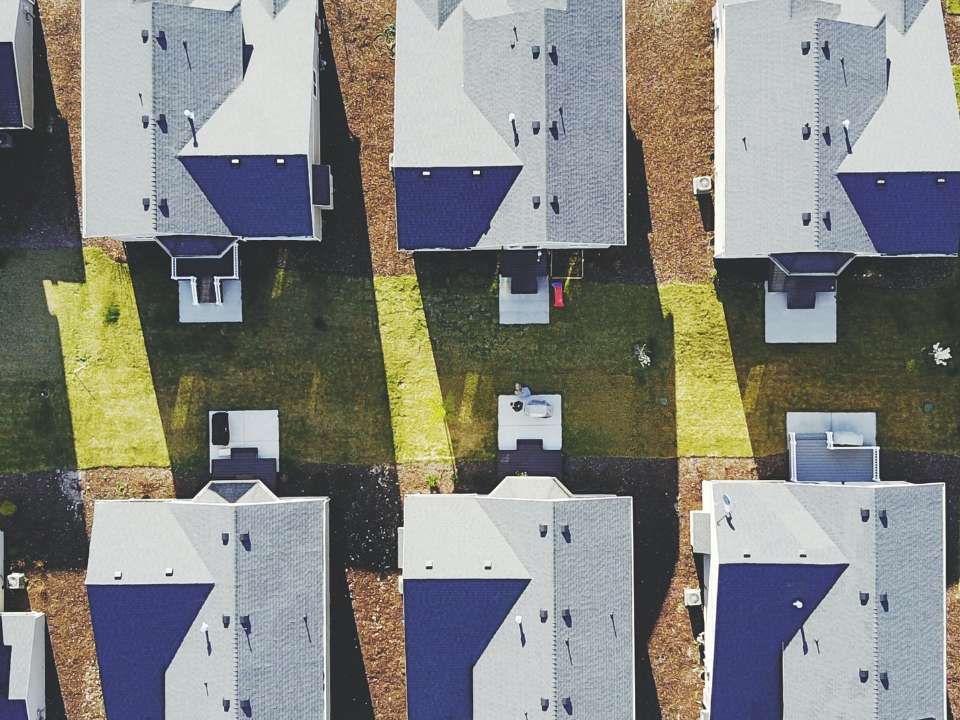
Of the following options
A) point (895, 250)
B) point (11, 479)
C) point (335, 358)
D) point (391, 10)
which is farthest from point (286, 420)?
point (895, 250)

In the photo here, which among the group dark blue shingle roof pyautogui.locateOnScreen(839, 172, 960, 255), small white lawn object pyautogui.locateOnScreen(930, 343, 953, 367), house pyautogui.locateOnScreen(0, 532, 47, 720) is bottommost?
house pyautogui.locateOnScreen(0, 532, 47, 720)

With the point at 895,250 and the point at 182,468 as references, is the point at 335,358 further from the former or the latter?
the point at 895,250

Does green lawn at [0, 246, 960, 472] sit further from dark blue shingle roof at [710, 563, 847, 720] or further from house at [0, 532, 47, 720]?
house at [0, 532, 47, 720]

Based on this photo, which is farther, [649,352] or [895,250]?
[649,352]

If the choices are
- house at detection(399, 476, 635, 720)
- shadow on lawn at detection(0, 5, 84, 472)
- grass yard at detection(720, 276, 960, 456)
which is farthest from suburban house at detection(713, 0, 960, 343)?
shadow on lawn at detection(0, 5, 84, 472)

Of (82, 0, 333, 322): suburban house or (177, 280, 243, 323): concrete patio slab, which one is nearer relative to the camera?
(82, 0, 333, 322): suburban house

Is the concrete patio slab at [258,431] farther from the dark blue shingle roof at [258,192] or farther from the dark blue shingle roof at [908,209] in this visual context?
the dark blue shingle roof at [908,209]
